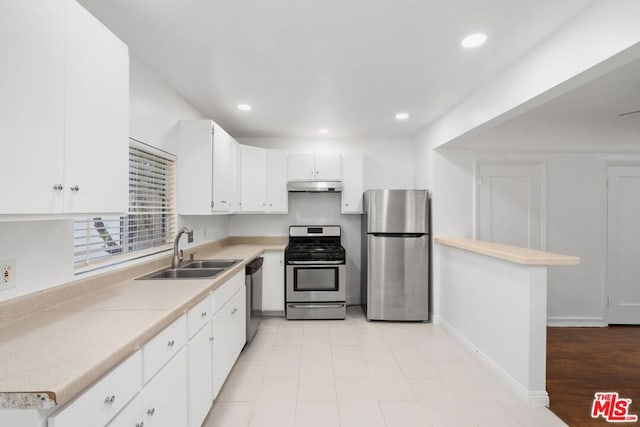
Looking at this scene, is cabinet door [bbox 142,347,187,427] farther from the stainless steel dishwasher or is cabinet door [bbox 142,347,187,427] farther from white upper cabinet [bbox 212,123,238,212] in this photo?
white upper cabinet [bbox 212,123,238,212]

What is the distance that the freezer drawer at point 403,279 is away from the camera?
12.4 ft

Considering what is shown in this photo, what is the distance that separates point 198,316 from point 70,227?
821 mm

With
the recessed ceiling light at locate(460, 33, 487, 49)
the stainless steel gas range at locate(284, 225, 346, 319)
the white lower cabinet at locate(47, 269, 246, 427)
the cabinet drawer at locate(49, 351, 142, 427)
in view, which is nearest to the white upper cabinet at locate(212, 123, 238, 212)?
the white lower cabinet at locate(47, 269, 246, 427)

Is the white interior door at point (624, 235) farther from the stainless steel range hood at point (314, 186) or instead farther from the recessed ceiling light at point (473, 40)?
the stainless steel range hood at point (314, 186)

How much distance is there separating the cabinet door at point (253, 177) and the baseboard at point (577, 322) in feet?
13.2

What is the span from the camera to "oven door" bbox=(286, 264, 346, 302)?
3.82 metres

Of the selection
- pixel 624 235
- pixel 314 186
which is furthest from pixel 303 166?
pixel 624 235

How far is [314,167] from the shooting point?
13.8ft

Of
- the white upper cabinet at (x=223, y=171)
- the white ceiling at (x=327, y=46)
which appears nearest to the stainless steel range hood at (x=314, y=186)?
the white upper cabinet at (x=223, y=171)

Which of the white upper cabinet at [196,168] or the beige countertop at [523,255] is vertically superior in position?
the white upper cabinet at [196,168]

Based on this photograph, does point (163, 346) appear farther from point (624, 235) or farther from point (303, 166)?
point (624, 235)

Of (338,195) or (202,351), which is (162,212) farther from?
(338,195)

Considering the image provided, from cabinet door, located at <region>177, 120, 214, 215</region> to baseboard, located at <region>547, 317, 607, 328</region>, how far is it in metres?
4.38

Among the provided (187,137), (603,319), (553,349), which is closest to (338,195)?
(187,137)
